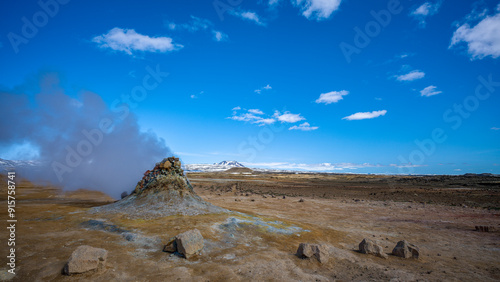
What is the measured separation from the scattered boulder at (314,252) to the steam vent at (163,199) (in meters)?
6.05

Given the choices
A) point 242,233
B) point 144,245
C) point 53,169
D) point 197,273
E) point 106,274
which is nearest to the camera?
point 106,274

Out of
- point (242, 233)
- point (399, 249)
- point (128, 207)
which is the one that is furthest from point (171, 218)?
point (399, 249)

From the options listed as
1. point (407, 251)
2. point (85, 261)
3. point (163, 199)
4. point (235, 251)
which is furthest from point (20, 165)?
point (407, 251)

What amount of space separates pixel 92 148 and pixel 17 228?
2097 cm

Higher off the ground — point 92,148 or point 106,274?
point 92,148

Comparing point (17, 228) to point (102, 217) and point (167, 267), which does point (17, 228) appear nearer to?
point (102, 217)

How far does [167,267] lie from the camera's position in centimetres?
600

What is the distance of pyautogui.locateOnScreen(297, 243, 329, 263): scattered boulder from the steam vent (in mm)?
6051

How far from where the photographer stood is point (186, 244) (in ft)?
22.1

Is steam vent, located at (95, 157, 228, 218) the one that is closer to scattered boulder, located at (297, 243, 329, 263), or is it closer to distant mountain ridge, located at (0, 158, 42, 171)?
scattered boulder, located at (297, 243, 329, 263)

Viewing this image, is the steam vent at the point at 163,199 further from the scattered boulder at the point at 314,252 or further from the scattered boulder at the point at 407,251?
the scattered boulder at the point at 407,251

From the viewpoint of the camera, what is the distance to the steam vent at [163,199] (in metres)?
11.4

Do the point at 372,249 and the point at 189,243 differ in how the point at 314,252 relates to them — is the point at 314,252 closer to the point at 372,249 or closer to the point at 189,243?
the point at 372,249

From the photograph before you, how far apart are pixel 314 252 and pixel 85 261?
625cm
